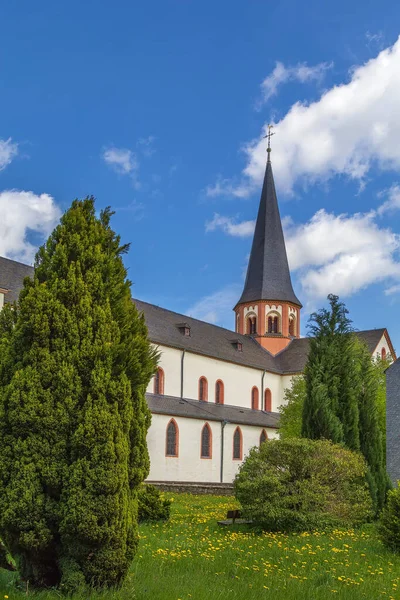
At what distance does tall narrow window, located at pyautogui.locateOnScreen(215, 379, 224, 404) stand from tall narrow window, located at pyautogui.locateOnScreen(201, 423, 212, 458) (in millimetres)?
4334

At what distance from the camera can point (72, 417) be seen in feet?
21.3

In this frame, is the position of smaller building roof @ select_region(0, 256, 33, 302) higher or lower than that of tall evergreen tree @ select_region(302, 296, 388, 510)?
higher

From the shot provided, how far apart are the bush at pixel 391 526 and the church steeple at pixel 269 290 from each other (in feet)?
121

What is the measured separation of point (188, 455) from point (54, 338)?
90.6 feet

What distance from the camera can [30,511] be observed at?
618 cm

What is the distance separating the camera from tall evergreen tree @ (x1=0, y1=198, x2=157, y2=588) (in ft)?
20.3

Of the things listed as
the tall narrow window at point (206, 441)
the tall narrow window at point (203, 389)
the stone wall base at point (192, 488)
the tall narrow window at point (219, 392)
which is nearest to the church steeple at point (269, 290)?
the tall narrow window at point (219, 392)

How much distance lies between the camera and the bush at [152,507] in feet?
44.5

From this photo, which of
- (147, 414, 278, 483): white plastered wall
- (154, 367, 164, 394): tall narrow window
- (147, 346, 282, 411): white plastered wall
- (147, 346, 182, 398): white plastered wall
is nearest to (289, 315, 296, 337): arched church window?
(147, 346, 282, 411): white plastered wall

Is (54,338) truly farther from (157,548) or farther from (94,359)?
(157,548)

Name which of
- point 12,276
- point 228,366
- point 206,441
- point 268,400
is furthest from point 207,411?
point 12,276

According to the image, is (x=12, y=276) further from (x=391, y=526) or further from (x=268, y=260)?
(x=268, y=260)

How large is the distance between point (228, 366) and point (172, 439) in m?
8.92

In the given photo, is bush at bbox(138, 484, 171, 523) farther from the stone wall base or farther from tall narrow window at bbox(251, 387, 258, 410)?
tall narrow window at bbox(251, 387, 258, 410)
